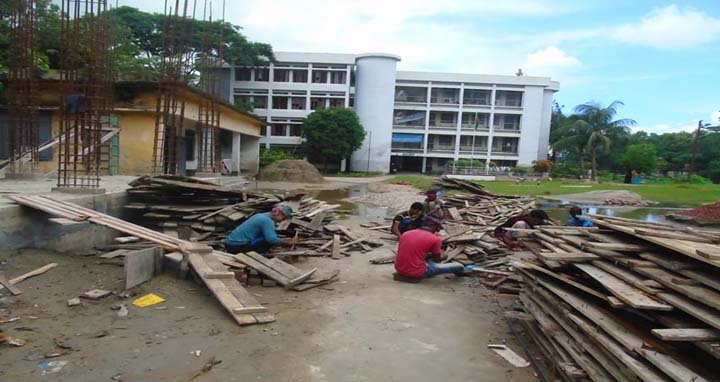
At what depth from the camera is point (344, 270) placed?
8383 millimetres

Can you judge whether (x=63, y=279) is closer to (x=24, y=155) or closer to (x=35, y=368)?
(x=35, y=368)

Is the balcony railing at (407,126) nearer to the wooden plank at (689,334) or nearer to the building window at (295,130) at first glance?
the building window at (295,130)

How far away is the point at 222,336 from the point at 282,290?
1893mm

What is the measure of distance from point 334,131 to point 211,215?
119 ft

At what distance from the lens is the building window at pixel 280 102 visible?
2066 inches

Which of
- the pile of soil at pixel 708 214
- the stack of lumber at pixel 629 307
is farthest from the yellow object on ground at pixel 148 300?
the pile of soil at pixel 708 214

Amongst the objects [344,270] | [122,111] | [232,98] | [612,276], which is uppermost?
[232,98]

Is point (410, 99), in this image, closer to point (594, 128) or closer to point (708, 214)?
point (594, 128)

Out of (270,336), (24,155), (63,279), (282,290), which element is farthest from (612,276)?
(24,155)

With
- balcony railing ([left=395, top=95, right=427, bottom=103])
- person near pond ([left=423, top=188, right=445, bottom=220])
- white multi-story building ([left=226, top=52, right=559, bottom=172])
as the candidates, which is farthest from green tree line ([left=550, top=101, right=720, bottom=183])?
person near pond ([left=423, top=188, right=445, bottom=220])

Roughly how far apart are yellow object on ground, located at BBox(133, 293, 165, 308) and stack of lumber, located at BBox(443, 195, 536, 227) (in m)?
9.48

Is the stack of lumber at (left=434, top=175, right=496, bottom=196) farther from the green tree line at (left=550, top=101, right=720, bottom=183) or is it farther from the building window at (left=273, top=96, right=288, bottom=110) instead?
the building window at (left=273, top=96, right=288, bottom=110)

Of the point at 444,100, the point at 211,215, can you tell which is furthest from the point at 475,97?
the point at 211,215

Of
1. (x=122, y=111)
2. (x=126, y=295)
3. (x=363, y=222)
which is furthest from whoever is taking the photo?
(x=122, y=111)
